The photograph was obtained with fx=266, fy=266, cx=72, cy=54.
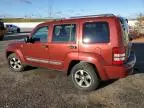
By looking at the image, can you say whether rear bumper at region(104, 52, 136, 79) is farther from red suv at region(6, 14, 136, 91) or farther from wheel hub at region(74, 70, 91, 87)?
wheel hub at region(74, 70, 91, 87)

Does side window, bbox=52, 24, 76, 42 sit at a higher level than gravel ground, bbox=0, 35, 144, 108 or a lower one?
higher

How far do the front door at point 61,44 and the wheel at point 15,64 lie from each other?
1772mm

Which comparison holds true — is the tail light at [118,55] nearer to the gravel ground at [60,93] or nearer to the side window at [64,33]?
the gravel ground at [60,93]

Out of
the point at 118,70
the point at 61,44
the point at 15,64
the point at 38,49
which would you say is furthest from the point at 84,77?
the point at 15,64

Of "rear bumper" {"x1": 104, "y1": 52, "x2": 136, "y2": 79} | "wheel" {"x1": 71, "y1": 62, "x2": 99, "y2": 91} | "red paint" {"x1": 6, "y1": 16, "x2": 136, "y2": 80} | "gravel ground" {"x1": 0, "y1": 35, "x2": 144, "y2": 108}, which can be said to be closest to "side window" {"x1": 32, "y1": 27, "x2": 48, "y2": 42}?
"red paint" {"x1": 6, "y1": 16, "x2": 136, "y2": 80}

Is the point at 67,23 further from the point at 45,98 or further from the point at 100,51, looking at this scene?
the point at 45,98

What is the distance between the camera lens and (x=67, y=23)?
7352mm

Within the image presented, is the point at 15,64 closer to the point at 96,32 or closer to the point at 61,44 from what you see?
the point at 61,44

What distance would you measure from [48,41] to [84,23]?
137 cm

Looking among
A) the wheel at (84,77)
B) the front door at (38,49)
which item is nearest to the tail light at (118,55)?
the wheel at (84,77)

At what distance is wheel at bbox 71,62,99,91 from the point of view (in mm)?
6805

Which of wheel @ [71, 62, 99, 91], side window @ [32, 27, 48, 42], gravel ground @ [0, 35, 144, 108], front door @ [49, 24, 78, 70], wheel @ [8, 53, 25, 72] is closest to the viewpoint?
gravel ground @ [0, 35, 144, 108]

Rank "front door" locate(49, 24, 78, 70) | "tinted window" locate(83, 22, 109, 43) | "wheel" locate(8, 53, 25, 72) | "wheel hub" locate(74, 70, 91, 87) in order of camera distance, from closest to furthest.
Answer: "tinted window" locate(83, 22, 109, 43) < "wheel hub" locate(74, 70, 91, 87) < "front door" locate(49, 24, 78, 70) < "wheel" locate(8, 53, 25, 72)

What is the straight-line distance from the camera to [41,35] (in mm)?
8094
